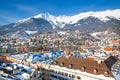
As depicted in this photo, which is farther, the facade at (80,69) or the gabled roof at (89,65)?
the gabled roof at (89,65)

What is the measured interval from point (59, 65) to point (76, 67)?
28.5 ft

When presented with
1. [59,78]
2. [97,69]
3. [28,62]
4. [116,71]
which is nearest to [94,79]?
[97,69]

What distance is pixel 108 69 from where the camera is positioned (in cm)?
6638

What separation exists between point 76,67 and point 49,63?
1531 cm

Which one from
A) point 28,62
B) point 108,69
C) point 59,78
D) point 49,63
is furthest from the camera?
point 28,62

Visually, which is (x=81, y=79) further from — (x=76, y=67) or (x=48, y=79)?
(x=48, y=79)

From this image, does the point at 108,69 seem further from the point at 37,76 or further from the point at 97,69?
the point at 37,76

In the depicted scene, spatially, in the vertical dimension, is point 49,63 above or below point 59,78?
above

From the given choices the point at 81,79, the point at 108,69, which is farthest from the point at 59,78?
the point at 108,69

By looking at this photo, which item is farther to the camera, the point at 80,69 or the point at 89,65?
the point at 80,69

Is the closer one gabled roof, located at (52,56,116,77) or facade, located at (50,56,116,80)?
facade, located at (50,56,116,80)

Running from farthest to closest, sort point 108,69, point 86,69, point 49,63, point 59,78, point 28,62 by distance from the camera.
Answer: point 28,62 < point 49,63 < point 59,78 < point 86,69 < point 108,69

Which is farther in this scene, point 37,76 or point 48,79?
point 48,79

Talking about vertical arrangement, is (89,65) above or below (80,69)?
above
